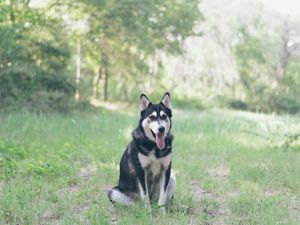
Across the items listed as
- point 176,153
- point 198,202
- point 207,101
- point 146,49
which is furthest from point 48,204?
point 207,101

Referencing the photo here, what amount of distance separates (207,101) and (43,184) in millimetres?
31381

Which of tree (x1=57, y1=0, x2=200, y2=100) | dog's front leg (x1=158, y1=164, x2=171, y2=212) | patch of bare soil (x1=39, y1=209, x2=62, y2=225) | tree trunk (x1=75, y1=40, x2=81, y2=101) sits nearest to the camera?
patch of bare soil (x1=39, y1=209, x2=62, y2=225)

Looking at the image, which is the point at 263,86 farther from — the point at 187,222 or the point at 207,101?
the point at 187,222

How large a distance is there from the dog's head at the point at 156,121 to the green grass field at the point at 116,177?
89cm

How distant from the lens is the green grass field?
18.3 feet

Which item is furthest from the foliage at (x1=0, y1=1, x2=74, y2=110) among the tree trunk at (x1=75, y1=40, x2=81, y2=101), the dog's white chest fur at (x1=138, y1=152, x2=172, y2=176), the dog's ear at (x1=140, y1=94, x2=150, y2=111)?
the dog's white chest fur at (x1=138, y1=152, x2=172, y2=176)

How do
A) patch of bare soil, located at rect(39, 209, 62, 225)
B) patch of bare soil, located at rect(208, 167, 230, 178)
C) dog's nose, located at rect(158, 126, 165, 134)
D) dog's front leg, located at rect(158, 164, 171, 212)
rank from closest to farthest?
1. patch of bare soil, located at rect(39, 209, 62, 225)
2. dog's nose, located at rect(158, 126, 165, 134)
3. dog's front leg, located at rect(158, 164, 171, 212)
4. patch of bare soil, located at rect(208, 167, 230, 178)

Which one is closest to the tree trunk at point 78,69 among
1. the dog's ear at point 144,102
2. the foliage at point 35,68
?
the foliage at point 35,68

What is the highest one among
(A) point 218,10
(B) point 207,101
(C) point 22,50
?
(A) point 218,10

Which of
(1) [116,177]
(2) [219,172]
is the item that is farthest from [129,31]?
(1) [116,177]

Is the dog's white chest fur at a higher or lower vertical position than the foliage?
lower

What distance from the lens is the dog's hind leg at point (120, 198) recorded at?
590 centimetres

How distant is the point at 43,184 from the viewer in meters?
7.04

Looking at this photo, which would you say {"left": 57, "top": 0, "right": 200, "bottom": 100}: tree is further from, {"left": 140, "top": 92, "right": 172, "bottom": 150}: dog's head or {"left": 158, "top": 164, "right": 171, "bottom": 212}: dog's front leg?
{"left": 158, "top": 164, "right": 171, "bottom": 212}: dog's front leg
